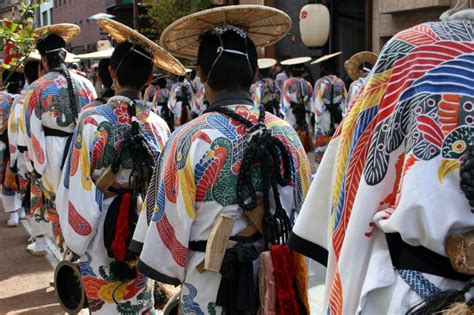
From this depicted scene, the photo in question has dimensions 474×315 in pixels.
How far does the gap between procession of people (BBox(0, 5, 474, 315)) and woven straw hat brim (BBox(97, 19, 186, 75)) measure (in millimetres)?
14

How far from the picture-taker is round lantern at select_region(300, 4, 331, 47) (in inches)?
559

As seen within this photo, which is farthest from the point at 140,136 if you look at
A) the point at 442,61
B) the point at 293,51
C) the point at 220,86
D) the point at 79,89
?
the point at 293,51

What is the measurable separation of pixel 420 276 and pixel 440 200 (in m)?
0.21

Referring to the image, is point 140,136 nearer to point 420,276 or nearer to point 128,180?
point 128,180

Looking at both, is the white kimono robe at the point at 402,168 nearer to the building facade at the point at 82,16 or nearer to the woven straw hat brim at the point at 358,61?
the woven straw hat brim at the point at 358,61

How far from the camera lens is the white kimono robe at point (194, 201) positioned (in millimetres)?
2629

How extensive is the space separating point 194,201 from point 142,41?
4.32 ft

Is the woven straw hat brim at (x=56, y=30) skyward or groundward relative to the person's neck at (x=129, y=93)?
skyward

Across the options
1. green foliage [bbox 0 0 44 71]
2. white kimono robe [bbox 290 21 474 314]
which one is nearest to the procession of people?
white kimono robe [bbox 290 21 474 314]

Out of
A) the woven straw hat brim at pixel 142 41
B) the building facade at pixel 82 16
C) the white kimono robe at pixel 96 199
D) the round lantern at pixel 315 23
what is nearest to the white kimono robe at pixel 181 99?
the round lantern at pixel 315 23

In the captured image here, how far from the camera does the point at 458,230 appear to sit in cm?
157

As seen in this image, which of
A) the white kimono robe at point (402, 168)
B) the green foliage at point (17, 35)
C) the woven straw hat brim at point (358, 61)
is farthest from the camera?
the woven straw hat brim at point (358, 61)

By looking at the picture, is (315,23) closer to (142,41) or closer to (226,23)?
(142,41)

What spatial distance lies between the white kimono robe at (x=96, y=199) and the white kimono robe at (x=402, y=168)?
1.98 metres
